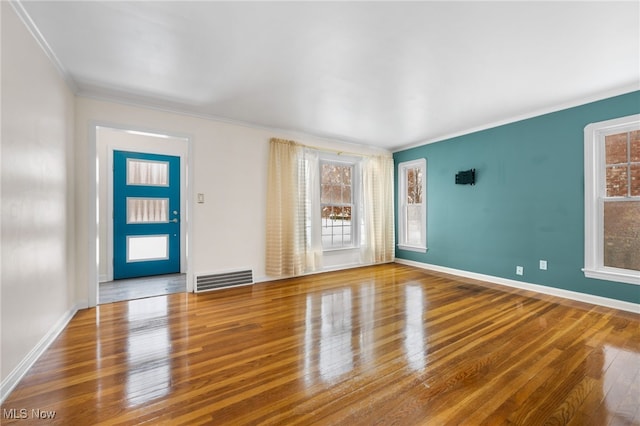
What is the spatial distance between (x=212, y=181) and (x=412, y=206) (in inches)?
154

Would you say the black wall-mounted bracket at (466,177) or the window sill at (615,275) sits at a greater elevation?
the black wall-mounted bracket at (466,177)

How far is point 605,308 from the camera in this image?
321 centimetres

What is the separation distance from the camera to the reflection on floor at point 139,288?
3.72 m

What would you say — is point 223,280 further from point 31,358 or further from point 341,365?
point 341,365

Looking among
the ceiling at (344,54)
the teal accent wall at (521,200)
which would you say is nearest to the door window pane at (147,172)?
the ceiling at (344,54)

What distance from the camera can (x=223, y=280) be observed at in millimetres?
4102

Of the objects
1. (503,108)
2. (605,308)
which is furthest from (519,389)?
(503,108)

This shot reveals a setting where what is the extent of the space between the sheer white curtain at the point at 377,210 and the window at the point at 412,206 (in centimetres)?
21

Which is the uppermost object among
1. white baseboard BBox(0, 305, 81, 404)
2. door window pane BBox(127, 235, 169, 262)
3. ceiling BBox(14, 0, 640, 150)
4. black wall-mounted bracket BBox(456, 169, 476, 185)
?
ceiling BBox(14, 0, 640, 150)

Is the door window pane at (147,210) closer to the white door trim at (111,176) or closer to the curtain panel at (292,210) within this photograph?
the white door trim at (111,176)

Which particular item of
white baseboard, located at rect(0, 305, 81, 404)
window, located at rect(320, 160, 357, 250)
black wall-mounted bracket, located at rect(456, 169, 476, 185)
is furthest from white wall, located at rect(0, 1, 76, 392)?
black wall-mounted bracket, located at rect(456, 169, 476, 185)

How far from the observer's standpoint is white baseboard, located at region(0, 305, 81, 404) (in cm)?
169

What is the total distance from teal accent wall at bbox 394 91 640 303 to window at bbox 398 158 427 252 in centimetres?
18

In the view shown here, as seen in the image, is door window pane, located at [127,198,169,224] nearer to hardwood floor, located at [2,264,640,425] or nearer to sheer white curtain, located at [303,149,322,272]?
hardwood floor, located at [2,264,640,425]
